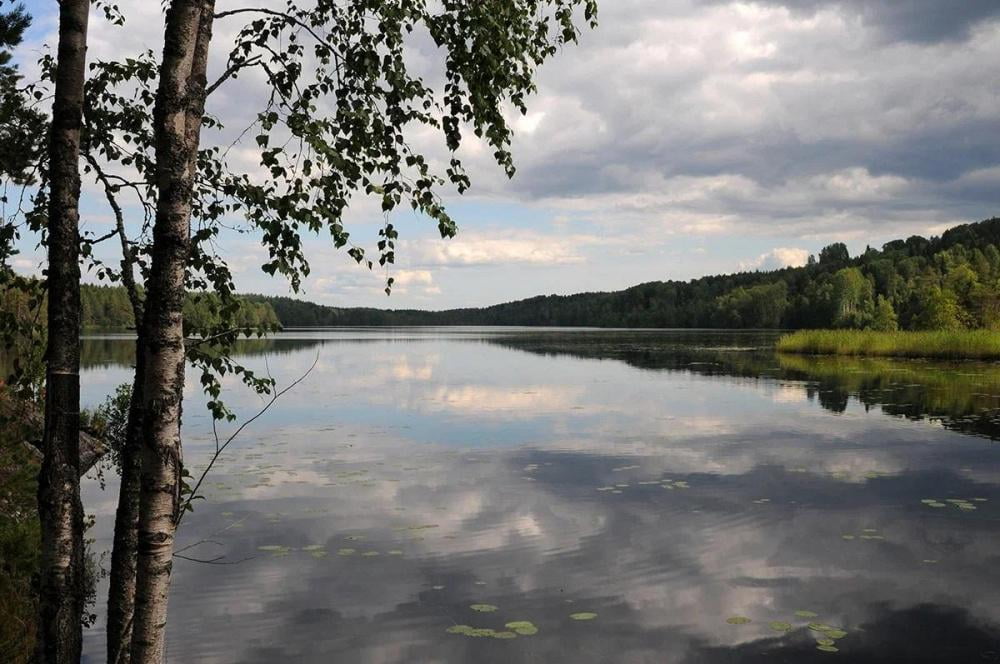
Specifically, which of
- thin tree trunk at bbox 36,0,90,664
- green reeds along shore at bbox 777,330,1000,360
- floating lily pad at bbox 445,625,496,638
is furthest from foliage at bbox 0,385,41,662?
green reeds along shore at bbox 777,330,1000,360

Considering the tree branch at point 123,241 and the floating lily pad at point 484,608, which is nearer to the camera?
the tree branch at point 123,241

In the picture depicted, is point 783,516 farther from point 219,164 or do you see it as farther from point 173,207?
point 173,207

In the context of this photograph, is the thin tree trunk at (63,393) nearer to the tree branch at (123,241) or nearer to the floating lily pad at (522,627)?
the tree branch at (123,241)

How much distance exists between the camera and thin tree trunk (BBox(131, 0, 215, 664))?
4887 millimetres

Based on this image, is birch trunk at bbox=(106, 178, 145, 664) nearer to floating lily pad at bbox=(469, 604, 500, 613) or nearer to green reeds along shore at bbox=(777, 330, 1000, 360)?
floating lily pad at bbox=(469, 604, 500, 613)

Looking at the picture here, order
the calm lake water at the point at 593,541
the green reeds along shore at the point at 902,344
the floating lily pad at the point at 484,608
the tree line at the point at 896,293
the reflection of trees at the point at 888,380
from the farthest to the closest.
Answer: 1. the tree line at the point at 896,293
2. the green reeds along shore at the point at 902,344
3. the reflection of trees at the point at 888,380
4. the floating lily pad at the point at 484,608
5. the calm lake water at the point at 593,541

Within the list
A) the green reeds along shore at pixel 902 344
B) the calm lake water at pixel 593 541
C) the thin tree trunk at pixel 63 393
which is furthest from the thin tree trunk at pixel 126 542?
the green reeds along shore at pixel 902 344

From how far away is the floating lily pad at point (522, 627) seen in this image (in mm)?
9188

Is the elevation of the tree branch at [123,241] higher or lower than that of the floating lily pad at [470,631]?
higher

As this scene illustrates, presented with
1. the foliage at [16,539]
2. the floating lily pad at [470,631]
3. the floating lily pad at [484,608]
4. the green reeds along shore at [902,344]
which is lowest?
the floating lily pad at [470,631]

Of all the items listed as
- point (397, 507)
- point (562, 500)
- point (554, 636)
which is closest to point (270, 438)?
point (397, 507)

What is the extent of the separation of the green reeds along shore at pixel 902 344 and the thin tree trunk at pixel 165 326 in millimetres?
61387

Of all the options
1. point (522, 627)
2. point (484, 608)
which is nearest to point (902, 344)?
point (484, 608)

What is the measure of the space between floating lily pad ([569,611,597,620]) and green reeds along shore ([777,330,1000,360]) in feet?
183
